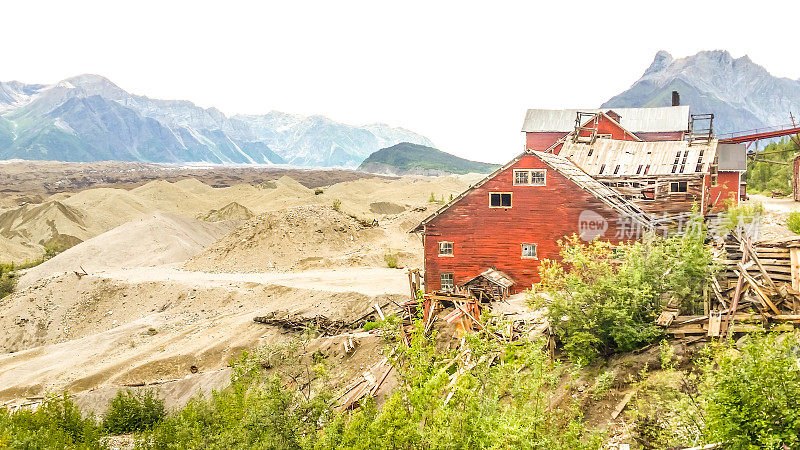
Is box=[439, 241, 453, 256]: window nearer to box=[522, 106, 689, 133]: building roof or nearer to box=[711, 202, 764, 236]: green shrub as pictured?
box=[711, 202, 764, 236]: green shrub

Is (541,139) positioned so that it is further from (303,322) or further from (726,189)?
(303,322)

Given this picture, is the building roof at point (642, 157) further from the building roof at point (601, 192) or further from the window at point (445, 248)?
the window at point (445, 248)

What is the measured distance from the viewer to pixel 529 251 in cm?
2784

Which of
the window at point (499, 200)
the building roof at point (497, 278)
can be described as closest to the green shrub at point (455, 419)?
the building roof at point (497, 278)

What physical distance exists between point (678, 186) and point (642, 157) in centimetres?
277

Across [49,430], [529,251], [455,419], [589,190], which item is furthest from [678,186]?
[49,430]

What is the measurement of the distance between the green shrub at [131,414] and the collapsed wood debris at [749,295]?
19472 millimetres

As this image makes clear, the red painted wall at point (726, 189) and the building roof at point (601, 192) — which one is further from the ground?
the building roof at point (601, 192)

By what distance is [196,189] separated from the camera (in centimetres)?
10744

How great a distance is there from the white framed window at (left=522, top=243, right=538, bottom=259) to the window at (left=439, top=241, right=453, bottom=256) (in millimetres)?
3487

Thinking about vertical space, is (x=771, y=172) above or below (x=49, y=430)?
above

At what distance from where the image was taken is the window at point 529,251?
91.1 ft

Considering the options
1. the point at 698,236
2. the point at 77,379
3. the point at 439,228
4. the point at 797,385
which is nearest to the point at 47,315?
the point at 77,379

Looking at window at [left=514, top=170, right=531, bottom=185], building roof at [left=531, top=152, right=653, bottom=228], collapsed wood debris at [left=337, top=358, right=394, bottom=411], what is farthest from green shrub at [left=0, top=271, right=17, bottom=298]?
building roof at [left=531, top=152, right=653, bottom=228]
